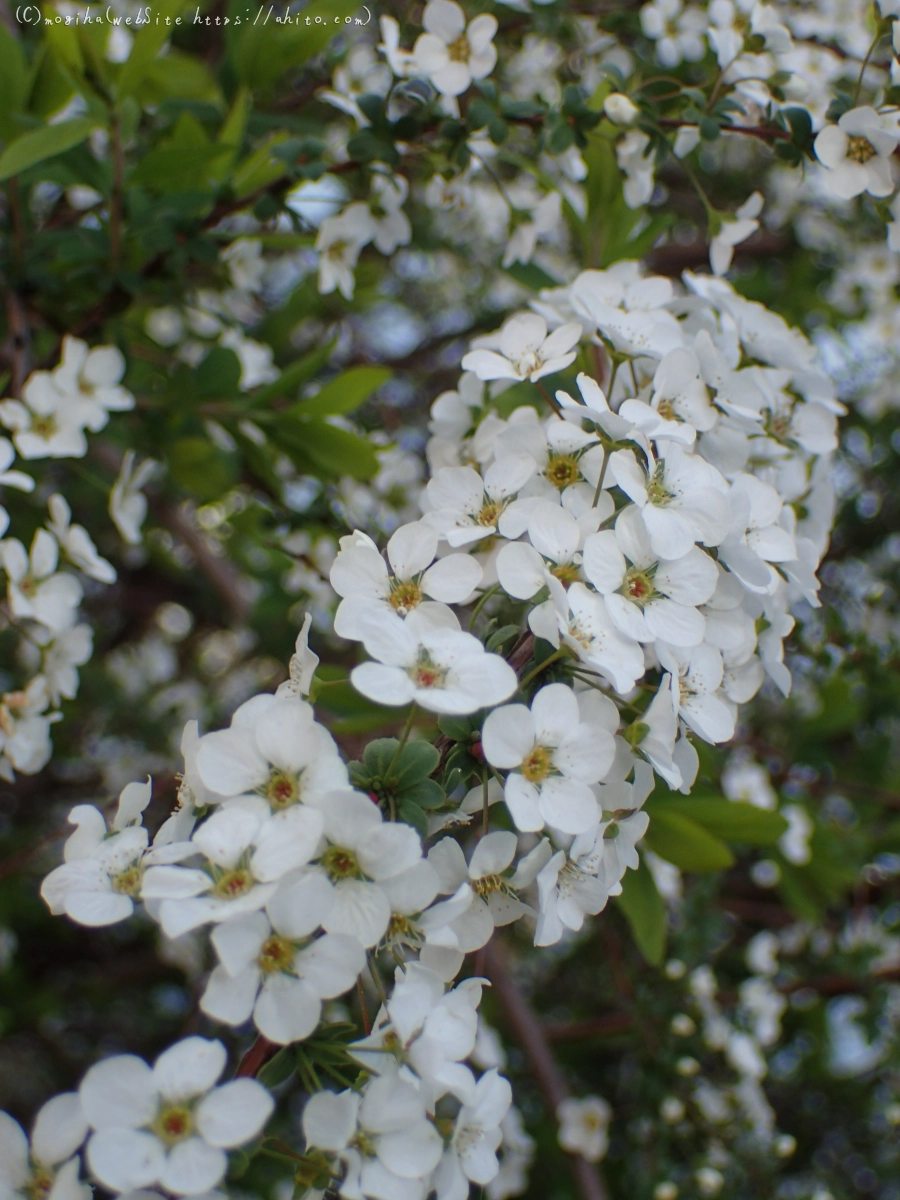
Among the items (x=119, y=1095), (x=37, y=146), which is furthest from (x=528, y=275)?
(x=119, y=1095)

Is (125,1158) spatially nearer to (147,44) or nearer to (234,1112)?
(234,1112)

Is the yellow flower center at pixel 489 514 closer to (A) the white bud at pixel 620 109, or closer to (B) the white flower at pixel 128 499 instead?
(A) the white bud at pixel 620 109

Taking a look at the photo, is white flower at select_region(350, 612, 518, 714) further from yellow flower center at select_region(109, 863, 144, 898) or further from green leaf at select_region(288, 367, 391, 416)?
green leaf at select_region(288, 367, 391, 416)

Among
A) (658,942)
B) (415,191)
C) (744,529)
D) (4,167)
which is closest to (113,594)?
(415,191)

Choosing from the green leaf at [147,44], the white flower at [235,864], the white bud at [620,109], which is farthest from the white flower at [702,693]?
the green leaf at [147,44]

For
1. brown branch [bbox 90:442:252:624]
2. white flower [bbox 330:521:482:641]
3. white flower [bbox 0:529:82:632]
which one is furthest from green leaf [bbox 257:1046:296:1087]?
brown branch [bbox 90:442:252:624]

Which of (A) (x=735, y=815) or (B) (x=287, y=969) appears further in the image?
(A) (x=735, y=815)
